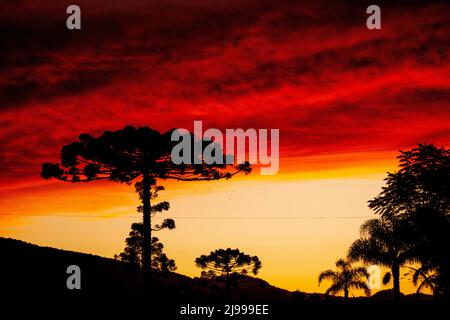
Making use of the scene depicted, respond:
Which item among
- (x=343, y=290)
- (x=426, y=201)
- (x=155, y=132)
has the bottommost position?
(x=343, y=290)

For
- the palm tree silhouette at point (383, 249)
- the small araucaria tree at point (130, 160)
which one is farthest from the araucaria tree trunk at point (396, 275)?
the small araucaria tree at point (130, 160)

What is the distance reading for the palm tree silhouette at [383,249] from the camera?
44281 millimetres

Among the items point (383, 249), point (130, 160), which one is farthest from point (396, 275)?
point (130, 160)

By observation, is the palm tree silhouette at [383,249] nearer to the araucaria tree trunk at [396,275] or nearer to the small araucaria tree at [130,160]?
the araucaria tree trunk at [396,275]

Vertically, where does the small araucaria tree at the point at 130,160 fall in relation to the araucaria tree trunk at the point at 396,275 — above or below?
above

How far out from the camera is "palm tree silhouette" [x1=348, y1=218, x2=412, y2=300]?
44281 millimetres

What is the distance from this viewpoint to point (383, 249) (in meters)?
45.3

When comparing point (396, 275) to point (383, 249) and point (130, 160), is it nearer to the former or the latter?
point (383, 249)

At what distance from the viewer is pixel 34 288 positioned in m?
35.7
